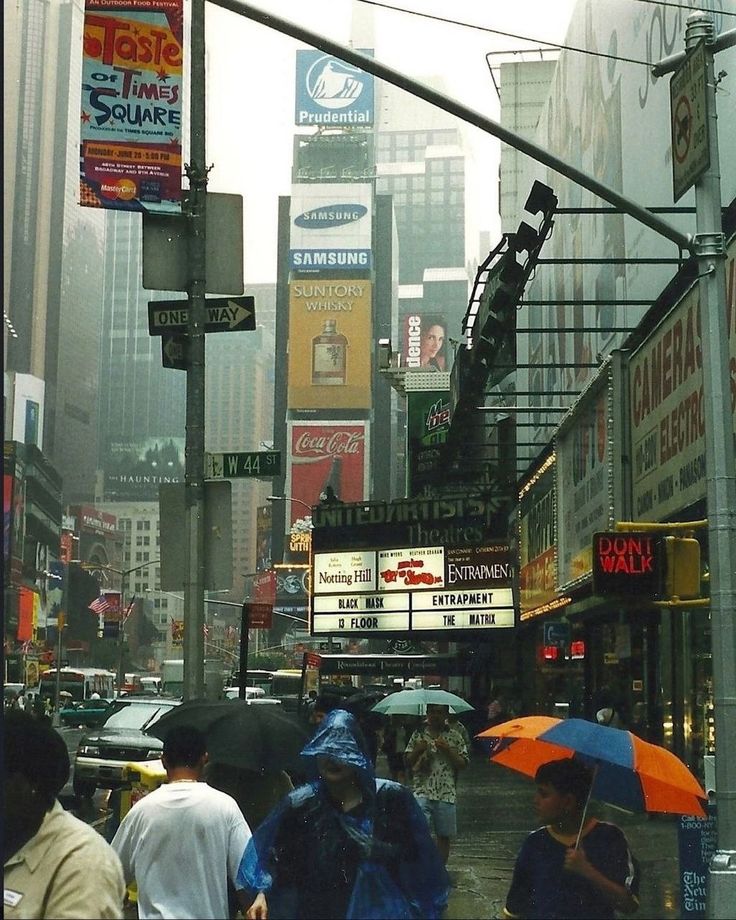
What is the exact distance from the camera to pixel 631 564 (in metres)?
10.8

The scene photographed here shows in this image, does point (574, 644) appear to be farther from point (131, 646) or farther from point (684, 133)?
point (131, 646)

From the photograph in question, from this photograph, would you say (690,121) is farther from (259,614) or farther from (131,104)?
(259,614)

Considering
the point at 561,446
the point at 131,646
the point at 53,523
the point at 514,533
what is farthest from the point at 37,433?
the point at 561,446

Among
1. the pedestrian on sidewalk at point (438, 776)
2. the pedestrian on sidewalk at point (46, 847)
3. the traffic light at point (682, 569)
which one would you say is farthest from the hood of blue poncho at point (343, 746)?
the pedestrian on sidewalk at point (438, 776)

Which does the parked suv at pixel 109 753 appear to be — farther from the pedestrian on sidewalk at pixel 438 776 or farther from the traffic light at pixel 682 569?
the traffic light at pixel 682 569

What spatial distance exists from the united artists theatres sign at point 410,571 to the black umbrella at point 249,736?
23.6 metres

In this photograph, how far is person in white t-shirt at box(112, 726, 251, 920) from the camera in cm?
617

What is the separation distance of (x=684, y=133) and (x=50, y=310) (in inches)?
4184

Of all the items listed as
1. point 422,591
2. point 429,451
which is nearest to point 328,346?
point 429,451

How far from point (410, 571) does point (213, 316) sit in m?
20.4

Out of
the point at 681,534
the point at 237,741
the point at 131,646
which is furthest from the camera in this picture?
the point at 131,646

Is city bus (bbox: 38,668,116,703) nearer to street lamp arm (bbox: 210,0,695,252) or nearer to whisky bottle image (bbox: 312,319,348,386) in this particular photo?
street lamp arm (bbox: 210,0,695,252)

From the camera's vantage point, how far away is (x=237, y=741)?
30.4 feet

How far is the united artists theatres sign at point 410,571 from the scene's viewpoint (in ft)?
110
